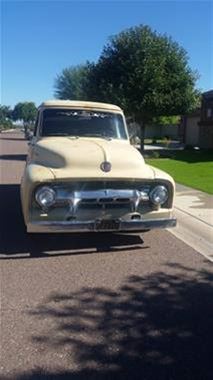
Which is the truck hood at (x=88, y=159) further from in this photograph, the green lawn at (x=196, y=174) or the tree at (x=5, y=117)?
the tree at (x=5, y=117)

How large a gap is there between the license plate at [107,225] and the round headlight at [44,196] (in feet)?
2.18

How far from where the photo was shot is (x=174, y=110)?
27781 millimetres

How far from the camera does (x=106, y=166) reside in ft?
22.7

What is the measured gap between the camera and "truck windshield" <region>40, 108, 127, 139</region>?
8.48 m

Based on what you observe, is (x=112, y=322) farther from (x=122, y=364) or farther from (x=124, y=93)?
(x=124, y=93)

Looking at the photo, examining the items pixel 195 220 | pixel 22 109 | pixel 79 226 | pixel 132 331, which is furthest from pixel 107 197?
pixel 22 109

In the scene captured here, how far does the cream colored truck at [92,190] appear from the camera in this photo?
6.57 metres

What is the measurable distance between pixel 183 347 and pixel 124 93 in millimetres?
22522

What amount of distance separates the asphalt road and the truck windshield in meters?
1.75

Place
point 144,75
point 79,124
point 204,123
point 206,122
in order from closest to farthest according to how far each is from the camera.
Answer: point 79,124 < point 144,75 < point 206,122 < point 204,123

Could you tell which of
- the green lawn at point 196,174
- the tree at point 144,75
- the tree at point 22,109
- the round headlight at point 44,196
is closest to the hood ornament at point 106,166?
the round headlight at point 44,196

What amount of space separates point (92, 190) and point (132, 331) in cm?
255

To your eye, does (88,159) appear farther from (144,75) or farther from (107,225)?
(144,75)

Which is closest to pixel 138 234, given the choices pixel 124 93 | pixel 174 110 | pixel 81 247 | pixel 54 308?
pixel 81 247
